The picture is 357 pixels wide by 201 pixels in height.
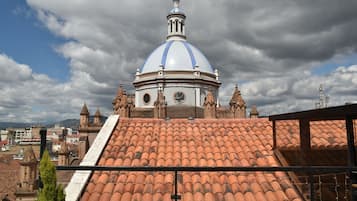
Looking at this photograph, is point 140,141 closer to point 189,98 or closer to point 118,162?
point 118,162

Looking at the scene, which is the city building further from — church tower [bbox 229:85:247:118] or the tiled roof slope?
church tower [bbox 229:85:247:118]

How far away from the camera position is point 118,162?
638 centimetres

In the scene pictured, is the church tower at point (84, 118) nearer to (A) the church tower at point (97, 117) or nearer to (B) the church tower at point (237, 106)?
(A) the church tower at point (97, 117)

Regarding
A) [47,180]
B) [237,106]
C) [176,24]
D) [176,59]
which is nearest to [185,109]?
[237,106]

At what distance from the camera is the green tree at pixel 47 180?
322 centimetres

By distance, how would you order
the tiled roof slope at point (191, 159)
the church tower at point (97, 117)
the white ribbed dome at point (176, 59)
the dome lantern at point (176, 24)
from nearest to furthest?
the tiled roof slope at point (191, 159) < the church tower at point (97, 117) < the white ribbed dome at point (176, 59) < the dome lantern at point (176, 24)

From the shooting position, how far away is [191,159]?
6.66m

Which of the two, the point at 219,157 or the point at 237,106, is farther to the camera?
the point at 237,106

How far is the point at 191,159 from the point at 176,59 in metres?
20.3

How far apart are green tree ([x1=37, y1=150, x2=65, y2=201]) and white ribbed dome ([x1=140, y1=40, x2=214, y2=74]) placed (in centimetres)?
2246

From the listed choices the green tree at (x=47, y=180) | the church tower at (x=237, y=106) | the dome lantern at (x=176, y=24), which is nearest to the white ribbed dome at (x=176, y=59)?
the dome lantern at (x=176, y=24)

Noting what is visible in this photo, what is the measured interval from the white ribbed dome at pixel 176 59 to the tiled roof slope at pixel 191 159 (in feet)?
57.2

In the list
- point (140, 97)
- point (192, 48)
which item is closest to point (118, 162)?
point (140, 97)

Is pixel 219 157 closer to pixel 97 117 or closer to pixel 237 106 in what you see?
pixel 237 106
